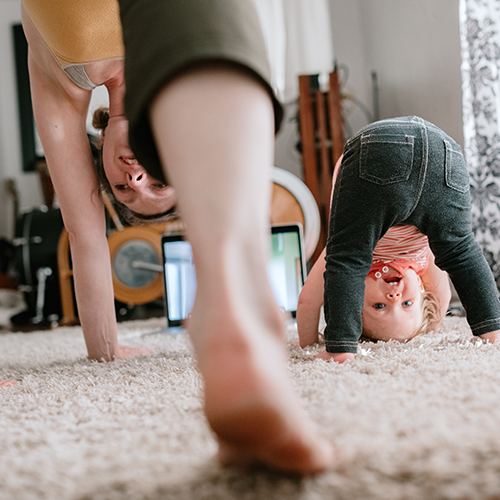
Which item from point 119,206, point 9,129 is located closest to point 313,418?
point 119,206

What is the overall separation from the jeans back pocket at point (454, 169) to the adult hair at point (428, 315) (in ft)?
0.92

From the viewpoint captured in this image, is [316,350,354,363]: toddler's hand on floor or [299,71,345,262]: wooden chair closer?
[316,350,354,363]: toddler's hand on floor

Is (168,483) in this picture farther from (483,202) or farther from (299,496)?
(483,202)

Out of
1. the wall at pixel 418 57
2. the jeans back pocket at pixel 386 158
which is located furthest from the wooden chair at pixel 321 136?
the jeans back pocket at pixel 386 158

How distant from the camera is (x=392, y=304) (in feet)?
3.21

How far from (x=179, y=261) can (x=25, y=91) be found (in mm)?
2454

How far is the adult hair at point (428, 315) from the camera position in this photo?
1.03m

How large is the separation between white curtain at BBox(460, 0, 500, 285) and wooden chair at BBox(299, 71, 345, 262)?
0.76m

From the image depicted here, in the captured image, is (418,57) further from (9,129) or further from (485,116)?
(9,129)

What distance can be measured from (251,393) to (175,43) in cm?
23

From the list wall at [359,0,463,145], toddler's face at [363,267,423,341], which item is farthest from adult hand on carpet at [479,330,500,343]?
wall at [359,0,463,145]

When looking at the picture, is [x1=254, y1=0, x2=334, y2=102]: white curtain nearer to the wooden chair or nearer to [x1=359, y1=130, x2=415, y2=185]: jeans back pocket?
the wooden chair

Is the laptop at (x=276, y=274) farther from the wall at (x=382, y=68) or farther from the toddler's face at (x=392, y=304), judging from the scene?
the wall at (x=382, y=68)

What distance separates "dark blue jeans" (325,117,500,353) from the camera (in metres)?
0.78
